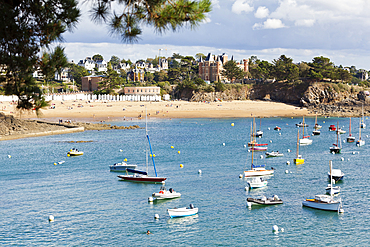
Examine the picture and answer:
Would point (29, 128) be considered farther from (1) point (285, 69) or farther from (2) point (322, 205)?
(1) point (285, 69)

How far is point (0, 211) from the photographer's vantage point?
31031 millimetres

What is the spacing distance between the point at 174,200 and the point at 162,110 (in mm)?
91143

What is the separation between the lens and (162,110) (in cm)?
12406

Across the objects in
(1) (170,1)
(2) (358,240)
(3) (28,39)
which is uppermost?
(1) (170,1)

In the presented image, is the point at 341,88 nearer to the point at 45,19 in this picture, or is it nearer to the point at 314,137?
the point at 314,137

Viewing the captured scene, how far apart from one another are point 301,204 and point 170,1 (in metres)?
25.2

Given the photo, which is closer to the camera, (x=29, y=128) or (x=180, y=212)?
(x=180, y=212)

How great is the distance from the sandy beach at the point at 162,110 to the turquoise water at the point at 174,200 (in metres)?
46.4

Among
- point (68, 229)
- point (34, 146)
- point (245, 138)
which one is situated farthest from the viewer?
point (245, 138)

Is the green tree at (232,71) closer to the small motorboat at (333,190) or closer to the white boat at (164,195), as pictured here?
the small motorboat at (333,190)

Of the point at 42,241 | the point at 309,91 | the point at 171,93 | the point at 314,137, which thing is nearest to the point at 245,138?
the point at 314,137

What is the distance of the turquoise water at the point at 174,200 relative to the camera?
26.6 m

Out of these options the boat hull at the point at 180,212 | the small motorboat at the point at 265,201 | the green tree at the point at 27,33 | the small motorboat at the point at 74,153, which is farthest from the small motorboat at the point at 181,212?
the small motorboat at the point at 74,153

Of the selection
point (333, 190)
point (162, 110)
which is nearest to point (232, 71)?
point (162, 110)
